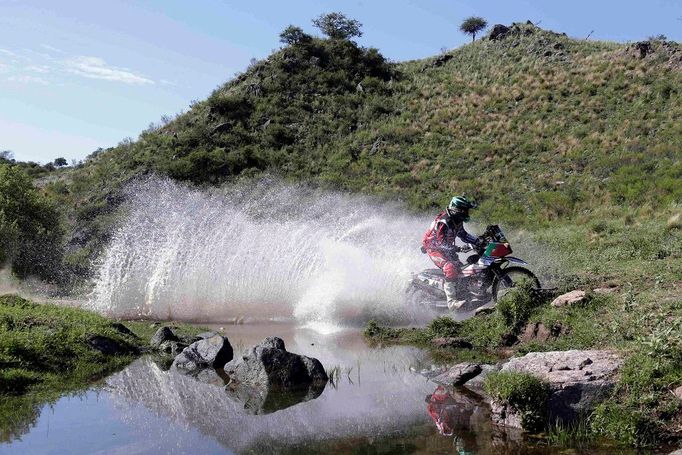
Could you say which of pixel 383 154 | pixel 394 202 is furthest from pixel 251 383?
pixel 383 154

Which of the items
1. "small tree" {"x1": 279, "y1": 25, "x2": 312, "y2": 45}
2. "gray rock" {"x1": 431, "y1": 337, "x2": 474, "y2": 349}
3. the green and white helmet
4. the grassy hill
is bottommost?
"gray rock" {"x1": 431, "y1": 337, "x2": 474, "y2": 349}

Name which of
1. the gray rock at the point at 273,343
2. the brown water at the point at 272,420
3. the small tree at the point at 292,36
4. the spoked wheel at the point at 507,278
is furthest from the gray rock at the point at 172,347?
the small tree at the point at 292,36

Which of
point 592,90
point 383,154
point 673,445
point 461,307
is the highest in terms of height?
point 592,90

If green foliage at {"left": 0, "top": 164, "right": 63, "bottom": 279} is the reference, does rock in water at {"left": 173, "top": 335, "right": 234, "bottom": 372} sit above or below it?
below

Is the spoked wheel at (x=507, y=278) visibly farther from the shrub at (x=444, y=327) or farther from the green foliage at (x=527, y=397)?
the green foliage at (x=527, y=397)

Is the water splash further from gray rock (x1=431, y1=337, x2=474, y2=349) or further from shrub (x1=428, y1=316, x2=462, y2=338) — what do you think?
gray rock (x1=431, y1=337, x2=474, y2=349)

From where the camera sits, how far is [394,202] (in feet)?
125

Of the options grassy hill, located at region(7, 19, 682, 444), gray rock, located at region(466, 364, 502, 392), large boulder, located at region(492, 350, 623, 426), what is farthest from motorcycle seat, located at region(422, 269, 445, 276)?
large boulder, located at region(492, 350, 623, 426)

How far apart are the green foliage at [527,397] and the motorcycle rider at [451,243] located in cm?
626

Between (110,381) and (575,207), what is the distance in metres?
24.9

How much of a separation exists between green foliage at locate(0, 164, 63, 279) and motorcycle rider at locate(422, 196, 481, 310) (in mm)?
19376

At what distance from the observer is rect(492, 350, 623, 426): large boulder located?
7.46 meters

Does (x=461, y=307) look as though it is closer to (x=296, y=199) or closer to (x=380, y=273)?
(x=380, y=273)

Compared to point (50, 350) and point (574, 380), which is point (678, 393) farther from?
point (50, 350)
